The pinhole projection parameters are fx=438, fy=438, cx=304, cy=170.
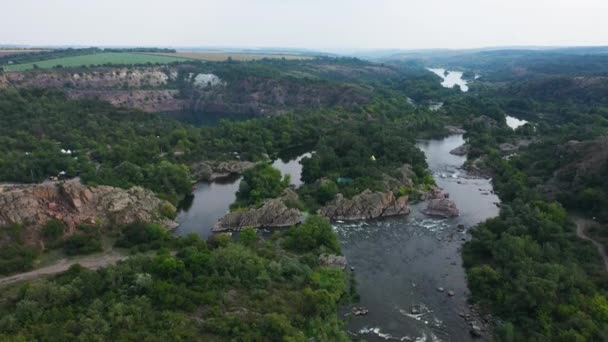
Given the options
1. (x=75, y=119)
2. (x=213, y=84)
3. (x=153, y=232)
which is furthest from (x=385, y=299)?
(x=213, y=84)

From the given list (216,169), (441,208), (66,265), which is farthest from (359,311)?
(216,169)

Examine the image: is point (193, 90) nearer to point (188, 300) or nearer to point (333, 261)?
point (333, 261)

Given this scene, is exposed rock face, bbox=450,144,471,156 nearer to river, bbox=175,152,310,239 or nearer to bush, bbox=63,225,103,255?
river, bbox=175,152,310,239

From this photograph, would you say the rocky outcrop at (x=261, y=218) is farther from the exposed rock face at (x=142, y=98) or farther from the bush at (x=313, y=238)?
the exposed rock face at (x=142, y=98)

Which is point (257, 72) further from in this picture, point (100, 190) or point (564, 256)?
point (564, 256)

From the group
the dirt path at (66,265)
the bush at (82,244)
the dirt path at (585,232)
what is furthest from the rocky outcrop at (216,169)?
the dirt path at (585,232)

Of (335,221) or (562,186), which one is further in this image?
(562,186)
